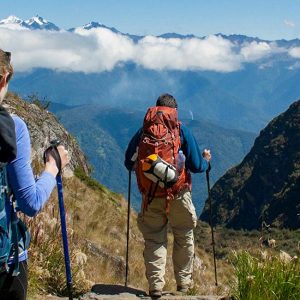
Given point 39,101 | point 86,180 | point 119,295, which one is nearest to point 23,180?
point 119,295

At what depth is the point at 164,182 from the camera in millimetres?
6141

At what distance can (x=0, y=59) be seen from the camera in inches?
116

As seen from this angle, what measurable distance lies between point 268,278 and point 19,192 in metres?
2.55

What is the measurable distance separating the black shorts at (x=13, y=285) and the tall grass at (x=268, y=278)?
2021 mm

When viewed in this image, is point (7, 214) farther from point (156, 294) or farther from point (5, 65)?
point (156, 294)

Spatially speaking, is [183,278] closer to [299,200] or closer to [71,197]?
[71,197]

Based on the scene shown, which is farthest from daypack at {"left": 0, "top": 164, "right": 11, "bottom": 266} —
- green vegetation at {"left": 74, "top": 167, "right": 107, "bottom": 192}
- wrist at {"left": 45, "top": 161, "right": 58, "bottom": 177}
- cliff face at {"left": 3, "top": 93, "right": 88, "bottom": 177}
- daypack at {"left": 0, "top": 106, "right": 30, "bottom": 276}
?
green vegetation at {"left": 74, "top": 167, "right": 107, "bottom": 192}

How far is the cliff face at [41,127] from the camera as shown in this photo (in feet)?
52.7

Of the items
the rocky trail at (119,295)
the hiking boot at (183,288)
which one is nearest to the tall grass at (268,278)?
the rocky trail at (119,295)

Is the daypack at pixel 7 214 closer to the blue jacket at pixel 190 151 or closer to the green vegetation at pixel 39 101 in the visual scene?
the blue jacket at pixel 190 151

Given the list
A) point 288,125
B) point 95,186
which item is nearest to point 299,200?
point 288,125

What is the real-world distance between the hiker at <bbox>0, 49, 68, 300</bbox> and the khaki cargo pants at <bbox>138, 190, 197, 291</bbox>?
132 inches

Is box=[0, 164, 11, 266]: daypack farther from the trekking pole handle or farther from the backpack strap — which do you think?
the trekking pole handle

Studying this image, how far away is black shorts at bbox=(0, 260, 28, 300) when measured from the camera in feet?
10.3
